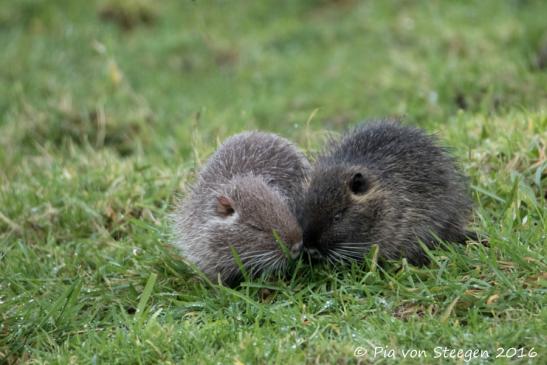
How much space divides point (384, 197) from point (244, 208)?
857 mm

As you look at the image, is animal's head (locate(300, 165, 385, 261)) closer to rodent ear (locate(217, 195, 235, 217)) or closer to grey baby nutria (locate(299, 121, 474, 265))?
grey baby nutria (locate(299, 121, 474, 265))

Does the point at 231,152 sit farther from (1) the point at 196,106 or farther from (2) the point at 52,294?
(1) the point at 196,106

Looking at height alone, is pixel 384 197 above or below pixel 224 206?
above

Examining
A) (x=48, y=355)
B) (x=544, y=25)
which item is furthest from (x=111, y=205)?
(x=544, y=25)

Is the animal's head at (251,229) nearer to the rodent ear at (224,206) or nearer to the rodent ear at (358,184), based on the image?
the rodent ear at (224,206)

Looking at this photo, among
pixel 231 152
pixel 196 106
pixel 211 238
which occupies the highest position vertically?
pixel 231 152

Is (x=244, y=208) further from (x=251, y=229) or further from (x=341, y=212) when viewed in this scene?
(x=341, y=212)

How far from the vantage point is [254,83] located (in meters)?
10.6

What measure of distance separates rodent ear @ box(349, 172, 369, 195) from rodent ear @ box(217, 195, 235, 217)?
0.75 meters

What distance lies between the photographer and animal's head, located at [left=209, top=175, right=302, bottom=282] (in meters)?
4.92

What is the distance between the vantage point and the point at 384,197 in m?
5.17

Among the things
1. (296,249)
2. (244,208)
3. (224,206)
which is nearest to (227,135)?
(224,206)

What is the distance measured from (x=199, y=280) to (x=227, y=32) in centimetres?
740

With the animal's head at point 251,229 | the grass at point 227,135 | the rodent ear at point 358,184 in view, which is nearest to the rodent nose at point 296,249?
the animal's head at point 251,229
